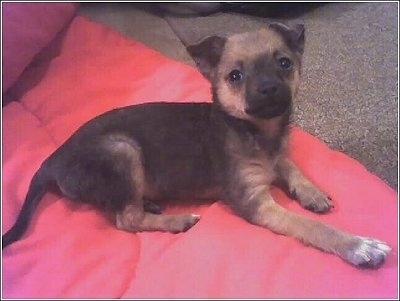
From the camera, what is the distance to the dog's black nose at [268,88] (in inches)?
67.5

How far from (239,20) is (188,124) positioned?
125 centimetres

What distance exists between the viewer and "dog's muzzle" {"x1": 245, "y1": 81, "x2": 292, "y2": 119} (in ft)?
5.64

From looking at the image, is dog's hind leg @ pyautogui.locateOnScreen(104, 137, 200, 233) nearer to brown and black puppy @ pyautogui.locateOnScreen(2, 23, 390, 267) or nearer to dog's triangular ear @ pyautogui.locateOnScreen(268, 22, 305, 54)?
brown and black puppy @ pyautogui.locateOnScreen(2, 23, 390, 267)

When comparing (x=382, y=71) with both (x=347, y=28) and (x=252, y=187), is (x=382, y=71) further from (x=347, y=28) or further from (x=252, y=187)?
(x=252, y=187)

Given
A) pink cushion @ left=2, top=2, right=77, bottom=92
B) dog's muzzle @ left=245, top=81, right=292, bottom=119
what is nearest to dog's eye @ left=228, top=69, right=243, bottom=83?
dog's muzzle @ left=245, top=81, right=292, bottom=119

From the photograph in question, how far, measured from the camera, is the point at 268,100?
173 cm

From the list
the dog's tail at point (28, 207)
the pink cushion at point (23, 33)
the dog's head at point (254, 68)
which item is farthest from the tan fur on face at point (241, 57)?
the pink cushion at point (23, 33)

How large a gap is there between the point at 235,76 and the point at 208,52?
0.58ft

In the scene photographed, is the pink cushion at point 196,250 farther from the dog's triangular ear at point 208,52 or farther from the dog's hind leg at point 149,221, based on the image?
the dog's triangular ear at point 208,52

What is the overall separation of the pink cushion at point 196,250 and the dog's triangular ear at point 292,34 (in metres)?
0.44

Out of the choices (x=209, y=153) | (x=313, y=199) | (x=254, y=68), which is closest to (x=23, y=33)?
(x=209, y=153)

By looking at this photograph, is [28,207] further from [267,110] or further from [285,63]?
[285,63]

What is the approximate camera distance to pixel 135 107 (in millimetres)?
2072

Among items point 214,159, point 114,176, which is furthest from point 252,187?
point 114,176
